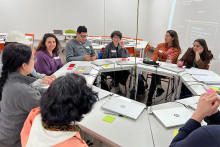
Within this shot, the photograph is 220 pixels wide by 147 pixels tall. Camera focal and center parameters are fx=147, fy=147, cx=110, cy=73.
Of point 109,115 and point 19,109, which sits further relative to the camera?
point 109,115

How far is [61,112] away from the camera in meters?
0.65

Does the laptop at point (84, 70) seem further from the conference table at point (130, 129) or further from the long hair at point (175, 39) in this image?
the long hair at point (175, 39)

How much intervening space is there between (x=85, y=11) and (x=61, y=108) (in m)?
6.75

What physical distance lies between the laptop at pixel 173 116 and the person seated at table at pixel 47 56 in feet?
5.57

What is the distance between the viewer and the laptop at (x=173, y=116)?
1.12 meters

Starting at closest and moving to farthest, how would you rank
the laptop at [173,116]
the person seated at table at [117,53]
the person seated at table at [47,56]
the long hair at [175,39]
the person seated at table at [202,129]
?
the person seated at table at [202,129] < the laptop at [173,116] < the person seated at table at [47,56] < the long hair at [175,39] < the person seated at table at [117,53]

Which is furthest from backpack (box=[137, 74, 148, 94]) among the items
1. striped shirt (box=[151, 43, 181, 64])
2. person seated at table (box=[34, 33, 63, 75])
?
person seated at table (box=[34, 33, 63, 75])

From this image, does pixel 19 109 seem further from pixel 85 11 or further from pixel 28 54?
pixel 85 11

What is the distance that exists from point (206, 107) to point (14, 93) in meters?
1.24

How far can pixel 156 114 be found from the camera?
1.22 meters

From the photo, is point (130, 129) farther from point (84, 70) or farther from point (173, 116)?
point (84, 70)

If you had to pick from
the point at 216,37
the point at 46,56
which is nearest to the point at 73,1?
the point at 46,56

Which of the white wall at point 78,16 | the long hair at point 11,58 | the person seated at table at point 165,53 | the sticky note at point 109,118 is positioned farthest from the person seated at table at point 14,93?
the white wall at point 78,16

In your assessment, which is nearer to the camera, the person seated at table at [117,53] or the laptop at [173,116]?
the laptop at [173,116]
